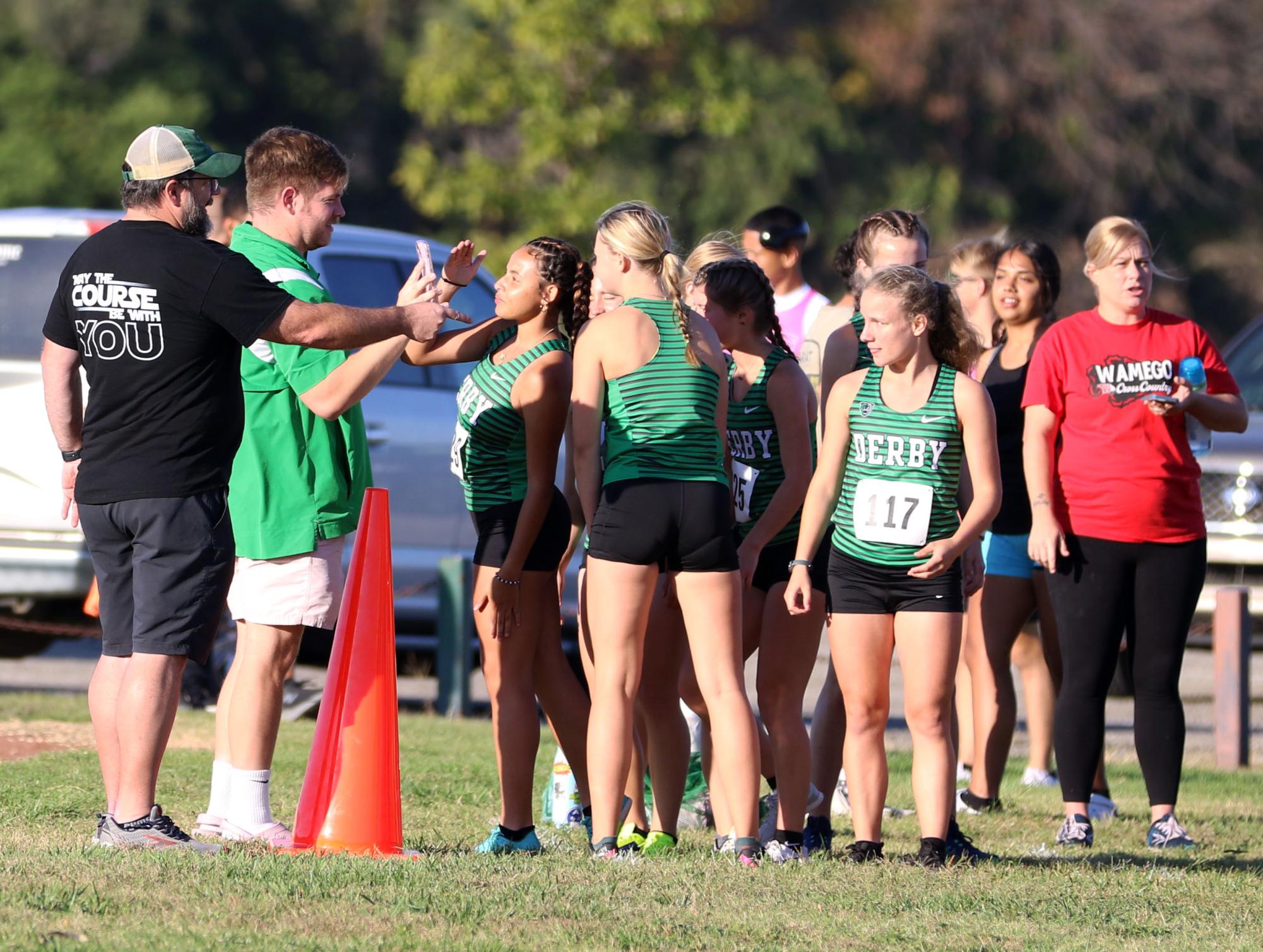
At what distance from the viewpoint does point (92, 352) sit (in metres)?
→ 5.41

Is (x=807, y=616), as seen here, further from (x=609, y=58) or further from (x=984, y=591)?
(x=609, y=58)

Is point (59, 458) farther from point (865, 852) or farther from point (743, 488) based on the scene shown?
point (865, 852)

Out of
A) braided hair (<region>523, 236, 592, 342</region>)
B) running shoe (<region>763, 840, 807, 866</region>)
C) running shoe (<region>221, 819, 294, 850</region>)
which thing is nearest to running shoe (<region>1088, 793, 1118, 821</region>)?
running shoe (<region>763, 840, 807, 866</region>)

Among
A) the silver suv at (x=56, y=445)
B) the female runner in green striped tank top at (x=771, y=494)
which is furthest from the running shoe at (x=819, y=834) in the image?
the silver suv at (x=56, y=445)

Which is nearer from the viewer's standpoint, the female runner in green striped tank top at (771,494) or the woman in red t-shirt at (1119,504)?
the female runner in green striped tank top at (771,494)

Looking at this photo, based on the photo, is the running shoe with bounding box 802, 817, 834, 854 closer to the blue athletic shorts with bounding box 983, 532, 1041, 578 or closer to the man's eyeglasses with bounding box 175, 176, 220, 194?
the blue athletic shorts with bounding box 983, 532, 1041, 578

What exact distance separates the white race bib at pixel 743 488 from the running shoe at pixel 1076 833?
162 cm

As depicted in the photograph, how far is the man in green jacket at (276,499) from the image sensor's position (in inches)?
223

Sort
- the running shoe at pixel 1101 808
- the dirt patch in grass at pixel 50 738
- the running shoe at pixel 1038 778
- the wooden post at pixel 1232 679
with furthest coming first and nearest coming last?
the wooden post at pixel 1232 679 < the running shoe at pixel 1038 778 < the dirt patch in grass at pixel 50 738 < the running shoe at pixel 1101 808

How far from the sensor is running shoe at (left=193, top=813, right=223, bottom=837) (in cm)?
576

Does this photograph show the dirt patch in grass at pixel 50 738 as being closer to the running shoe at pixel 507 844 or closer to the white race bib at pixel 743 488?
the running shoe at pixel 507 844

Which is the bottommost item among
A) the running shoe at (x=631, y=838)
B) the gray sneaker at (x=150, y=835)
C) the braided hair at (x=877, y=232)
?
the running shoe at (x=631, y=838)

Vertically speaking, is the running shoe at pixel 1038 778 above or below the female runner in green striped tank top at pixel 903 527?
below

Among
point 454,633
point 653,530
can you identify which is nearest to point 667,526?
point 653,530
